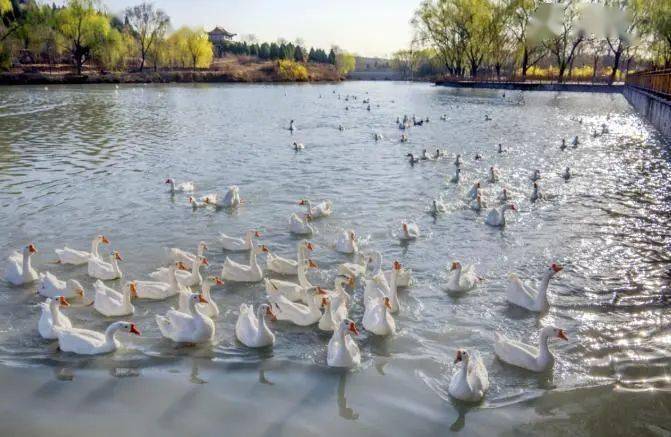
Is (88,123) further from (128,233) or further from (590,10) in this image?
(590,10)

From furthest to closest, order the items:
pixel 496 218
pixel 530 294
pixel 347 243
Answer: pixel 496 218 < pixel 347 243 < pixel 530 294

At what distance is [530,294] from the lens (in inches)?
311

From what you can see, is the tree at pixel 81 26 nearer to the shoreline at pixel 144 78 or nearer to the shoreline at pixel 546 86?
the shoreline at pixel 144 78

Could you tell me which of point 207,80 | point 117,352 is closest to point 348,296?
point 117,352

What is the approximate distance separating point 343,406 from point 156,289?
379 cm

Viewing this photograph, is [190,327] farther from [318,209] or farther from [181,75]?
[181,75]

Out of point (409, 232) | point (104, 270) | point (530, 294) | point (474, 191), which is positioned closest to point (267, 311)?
point (104, 270)

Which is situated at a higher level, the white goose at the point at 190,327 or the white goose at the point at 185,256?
the white goose at the point at 185,256

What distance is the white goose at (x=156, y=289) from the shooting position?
8.00 m

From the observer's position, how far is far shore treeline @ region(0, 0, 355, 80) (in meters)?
70.9

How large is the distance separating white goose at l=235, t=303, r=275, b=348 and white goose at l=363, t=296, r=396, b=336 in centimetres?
135

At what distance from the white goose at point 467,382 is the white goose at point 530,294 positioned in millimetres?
2228

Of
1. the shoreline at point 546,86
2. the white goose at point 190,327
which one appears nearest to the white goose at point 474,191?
the white goose at point 190,327

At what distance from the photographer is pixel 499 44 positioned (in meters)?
74.7
